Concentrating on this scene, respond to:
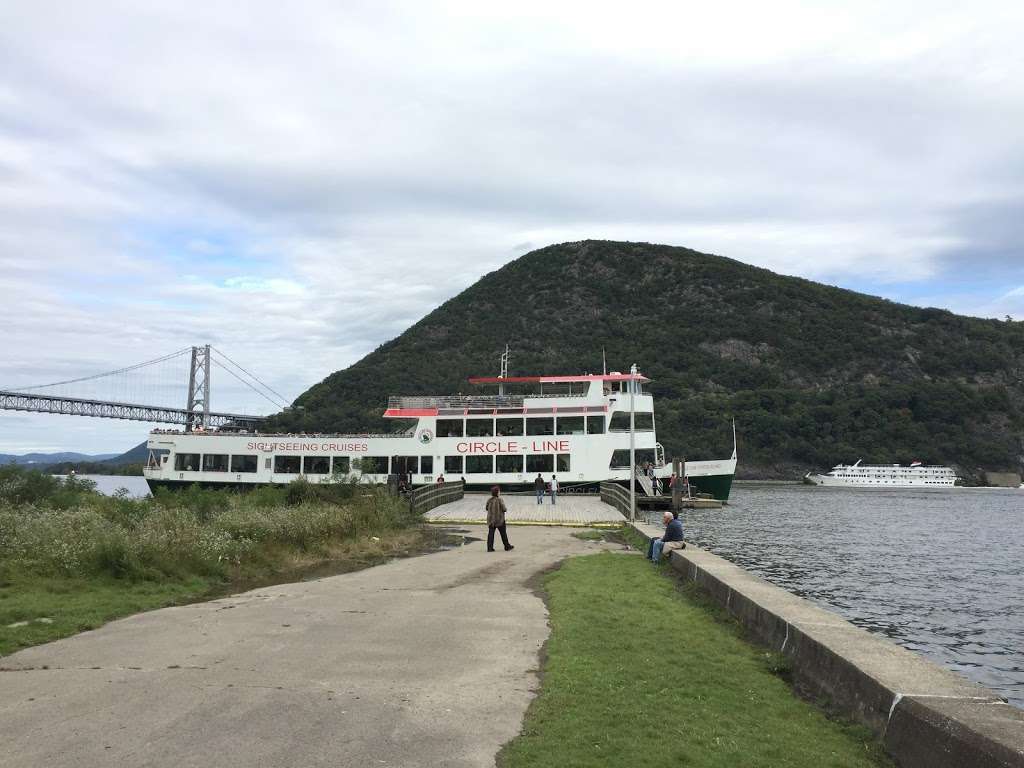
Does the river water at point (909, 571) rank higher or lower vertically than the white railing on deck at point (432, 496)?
lower

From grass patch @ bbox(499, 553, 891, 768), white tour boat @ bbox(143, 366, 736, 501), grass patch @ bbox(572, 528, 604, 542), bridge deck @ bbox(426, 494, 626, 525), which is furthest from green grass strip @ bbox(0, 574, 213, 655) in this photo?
white tour boat @ bbox(143, 366, 736, 501)

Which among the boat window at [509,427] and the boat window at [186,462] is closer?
the boat window at [509,427]

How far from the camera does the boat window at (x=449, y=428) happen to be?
1700 inches

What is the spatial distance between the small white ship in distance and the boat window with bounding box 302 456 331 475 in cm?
7037

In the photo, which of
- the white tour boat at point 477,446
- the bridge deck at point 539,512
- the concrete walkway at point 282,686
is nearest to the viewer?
the concrete walkway at point 282,686

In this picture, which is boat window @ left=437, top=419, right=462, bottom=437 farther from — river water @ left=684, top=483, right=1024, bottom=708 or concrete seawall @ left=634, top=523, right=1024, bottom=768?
concrete seawall @ left=634, top=523, right=1024, bottom=768

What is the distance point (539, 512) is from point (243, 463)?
21956 mm

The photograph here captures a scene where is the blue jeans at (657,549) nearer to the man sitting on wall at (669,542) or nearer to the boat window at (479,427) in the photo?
the man sitting on wall at (669,542)

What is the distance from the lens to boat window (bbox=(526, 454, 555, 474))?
4181 cm

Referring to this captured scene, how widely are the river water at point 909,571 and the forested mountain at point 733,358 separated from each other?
190 ft

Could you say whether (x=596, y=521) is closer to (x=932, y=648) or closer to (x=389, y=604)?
Answer: (x=932, y=648)

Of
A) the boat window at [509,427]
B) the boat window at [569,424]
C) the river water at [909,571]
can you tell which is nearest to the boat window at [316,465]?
→ the boat window at [509,427]

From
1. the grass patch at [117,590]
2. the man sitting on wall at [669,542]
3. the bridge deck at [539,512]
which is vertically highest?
the man sitting on wall at [669,542]

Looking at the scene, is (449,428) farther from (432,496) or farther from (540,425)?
(432,496)
